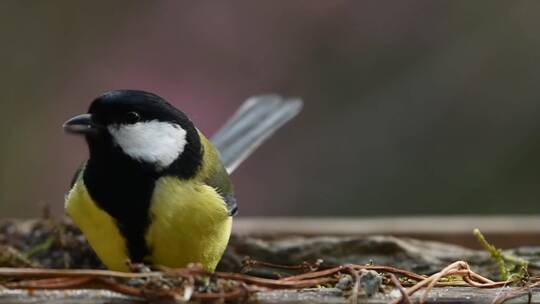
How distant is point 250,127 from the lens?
3.55 meters

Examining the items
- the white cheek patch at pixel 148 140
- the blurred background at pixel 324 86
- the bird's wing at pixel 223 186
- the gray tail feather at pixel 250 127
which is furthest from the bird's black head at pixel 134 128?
the blurred background at pixel 324 86

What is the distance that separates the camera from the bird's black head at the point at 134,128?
7.78ft

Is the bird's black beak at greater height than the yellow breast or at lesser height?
greater

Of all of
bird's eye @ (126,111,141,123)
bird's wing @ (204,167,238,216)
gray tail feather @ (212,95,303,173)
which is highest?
gray tail feather @ (212,95,303,173)

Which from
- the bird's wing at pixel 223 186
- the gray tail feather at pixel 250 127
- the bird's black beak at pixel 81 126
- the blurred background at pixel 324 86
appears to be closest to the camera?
the bird's black beak at pixel 81 126

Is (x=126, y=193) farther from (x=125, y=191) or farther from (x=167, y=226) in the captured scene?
(x=167, y=226)

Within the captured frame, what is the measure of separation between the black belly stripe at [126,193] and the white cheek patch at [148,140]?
26 mm

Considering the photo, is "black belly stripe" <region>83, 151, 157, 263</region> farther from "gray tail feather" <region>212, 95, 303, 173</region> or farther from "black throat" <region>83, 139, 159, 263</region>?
"gray tail feather" <region>212, 95, 303, 173</region>

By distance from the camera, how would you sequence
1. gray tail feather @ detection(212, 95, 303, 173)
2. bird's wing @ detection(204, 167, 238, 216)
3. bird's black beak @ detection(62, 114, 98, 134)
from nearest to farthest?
1. bird's black beak @ detection(62, 114, 98, 134)
2. bird's wing @ detection(204, 167, 238, 216)
3. gray tail feather @ detection(212, 95, 303, 173)

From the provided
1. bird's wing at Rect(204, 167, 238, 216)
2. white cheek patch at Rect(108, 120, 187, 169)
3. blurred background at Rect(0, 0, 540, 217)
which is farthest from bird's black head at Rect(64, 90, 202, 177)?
blurred background at Rect(0, 0, 540, 217)

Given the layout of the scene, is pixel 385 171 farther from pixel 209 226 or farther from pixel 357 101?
pixel 209 226

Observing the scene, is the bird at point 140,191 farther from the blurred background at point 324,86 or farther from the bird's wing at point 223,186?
the blurred background at point 324,86

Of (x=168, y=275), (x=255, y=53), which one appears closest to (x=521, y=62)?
(x=255, y=53)

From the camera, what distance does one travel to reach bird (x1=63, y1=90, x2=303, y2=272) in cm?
238
